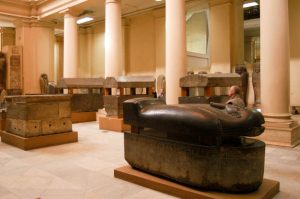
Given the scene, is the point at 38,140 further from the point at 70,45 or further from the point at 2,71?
the point at 2,71

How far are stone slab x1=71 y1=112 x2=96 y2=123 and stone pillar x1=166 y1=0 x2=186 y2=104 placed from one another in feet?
12.7

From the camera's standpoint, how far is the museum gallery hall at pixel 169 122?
8.68 ft

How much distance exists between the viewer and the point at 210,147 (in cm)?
258

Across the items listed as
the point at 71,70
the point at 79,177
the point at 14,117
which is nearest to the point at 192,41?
the point at 71,70

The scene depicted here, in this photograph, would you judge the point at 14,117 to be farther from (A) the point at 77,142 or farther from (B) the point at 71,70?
(B) the point at 71,70

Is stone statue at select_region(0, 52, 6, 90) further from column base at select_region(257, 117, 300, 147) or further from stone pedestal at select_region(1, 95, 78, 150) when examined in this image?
column base at select_region(257, 117, 300, 147)

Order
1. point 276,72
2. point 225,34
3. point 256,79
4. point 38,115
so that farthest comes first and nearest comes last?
point 225,34 → point 256,79 → point 276,72 → point 38,115

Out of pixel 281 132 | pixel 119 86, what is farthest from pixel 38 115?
pixel 281 132

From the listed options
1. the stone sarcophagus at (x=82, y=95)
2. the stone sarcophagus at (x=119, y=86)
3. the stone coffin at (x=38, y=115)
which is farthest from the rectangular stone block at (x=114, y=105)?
the stone sarcophagus at (x=82, y=95)

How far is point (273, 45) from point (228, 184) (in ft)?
13.3

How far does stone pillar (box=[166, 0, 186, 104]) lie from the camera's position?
7.42m

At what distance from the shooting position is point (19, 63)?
14.8m

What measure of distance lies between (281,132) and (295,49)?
18.3ft

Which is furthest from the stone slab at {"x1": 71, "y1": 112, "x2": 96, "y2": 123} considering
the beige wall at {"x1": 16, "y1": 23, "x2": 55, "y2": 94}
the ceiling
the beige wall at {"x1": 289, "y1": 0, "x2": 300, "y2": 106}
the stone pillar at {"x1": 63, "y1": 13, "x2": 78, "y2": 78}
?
the beige wall at {"x1": 289, "y1": 0, "x2": 300, "y2": 106}
